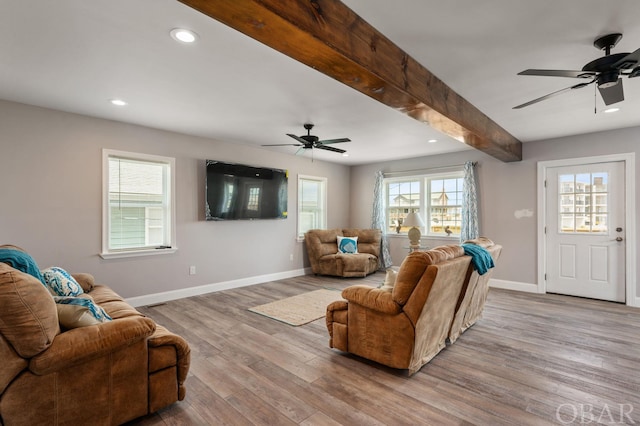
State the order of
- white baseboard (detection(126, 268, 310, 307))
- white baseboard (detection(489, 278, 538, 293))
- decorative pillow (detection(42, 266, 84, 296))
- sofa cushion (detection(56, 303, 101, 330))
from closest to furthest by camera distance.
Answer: sofa cushion (detection(56, 303, 101, 330)) < decorative pillow (detection(42, 266, 84, 296)) < white baseboard (detection(126, 268, 310, 307)) < white baseboard (detection(489, 278, 538, 293))

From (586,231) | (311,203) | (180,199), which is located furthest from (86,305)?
(586,231)

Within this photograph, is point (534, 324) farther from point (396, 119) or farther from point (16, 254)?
point (16, 254)

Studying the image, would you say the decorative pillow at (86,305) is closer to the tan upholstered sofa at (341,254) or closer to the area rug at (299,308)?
the area rug at (299,308)

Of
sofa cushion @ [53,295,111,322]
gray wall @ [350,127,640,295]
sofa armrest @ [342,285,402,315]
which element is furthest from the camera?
gray wall @ [350,127,640,295]

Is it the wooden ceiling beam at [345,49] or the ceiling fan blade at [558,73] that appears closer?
the wooden ceiling beam at [345,49]

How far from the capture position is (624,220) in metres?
4.58

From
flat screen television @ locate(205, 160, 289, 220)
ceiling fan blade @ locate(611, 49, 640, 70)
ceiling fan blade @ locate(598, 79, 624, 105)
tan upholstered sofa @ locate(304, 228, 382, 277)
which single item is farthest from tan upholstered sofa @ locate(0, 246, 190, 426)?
tan upholstered sofa @ locate(304, 228, 382, 277)

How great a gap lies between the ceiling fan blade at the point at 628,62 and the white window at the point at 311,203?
5076 mm

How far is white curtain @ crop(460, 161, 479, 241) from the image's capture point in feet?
18.9

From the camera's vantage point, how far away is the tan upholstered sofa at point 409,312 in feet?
7.88

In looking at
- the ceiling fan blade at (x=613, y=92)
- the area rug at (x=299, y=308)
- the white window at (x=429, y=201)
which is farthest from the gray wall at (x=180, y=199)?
the ceiling fan blade at (x=613, y=92)

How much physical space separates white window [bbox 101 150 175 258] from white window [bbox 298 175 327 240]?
8.85ft

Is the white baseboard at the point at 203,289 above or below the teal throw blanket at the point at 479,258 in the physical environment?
below

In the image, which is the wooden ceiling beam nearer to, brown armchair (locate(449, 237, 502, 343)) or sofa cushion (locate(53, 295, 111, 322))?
brown armchair (locate(449, 237, 502, 343))
